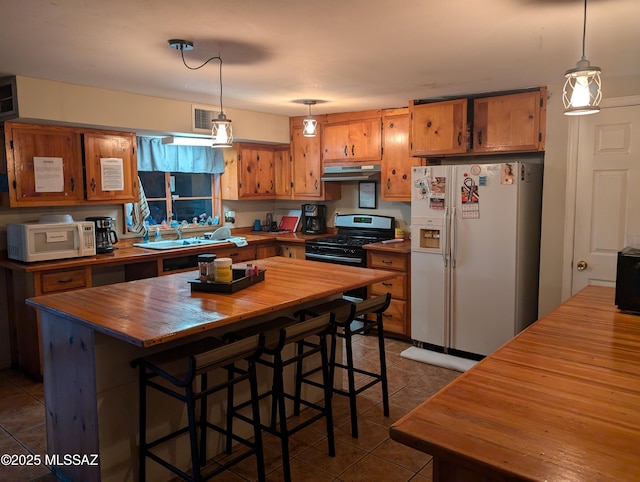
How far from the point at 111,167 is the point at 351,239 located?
2.44 m

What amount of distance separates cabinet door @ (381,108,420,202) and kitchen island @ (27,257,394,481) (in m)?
2.42

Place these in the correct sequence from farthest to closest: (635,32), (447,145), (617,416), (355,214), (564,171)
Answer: (355,214), (447,145), (564,171), (635,32), (617,416)

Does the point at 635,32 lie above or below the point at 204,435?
above

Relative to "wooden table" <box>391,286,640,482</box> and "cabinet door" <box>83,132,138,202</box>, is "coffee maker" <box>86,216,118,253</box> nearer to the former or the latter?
"cabinet door" <box>83,132,138,202</box>

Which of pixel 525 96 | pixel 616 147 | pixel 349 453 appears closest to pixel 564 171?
pixel 616 147

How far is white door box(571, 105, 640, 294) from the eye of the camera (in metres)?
3.49

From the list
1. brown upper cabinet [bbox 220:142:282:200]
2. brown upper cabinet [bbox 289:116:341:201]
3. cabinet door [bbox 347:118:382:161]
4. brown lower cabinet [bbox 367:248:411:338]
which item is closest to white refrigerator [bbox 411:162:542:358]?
brown lower cabinet [bbox 367:248:411:338]

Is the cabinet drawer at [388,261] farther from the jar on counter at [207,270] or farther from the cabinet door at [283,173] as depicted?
the jar on counter at [207,270]

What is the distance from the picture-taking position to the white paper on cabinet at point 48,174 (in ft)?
12.3

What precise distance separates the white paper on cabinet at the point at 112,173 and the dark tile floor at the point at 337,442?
5.56 ft

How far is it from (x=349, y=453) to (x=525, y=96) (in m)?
2.99

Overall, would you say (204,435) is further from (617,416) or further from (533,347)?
Result: (617,416)

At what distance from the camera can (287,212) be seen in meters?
6.12

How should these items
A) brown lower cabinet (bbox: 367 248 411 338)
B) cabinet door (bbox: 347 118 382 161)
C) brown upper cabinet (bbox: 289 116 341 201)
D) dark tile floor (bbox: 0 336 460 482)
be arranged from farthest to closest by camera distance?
1. brown upper cabinet (bbox: 289 116 341 201)
2. cabinet door (bbox: 347 118 382 161)
3. brown lower cabinet (bbox: 367 248 411 338)
4. dark tile floor (bbox: 0 336 460 482)
